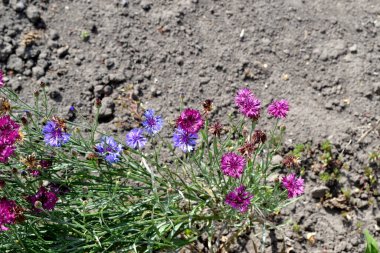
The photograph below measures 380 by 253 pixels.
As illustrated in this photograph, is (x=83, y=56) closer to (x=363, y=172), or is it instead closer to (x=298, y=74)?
(x=298, y=74)

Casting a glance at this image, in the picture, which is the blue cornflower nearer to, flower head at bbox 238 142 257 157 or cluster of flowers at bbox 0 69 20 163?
cluster of flowers at bbox 0 69 20 163

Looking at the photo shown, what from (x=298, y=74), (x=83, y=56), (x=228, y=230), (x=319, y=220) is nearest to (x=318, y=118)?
(x=298, y=74)

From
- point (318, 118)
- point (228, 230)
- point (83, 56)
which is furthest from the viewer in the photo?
point (83, 56)

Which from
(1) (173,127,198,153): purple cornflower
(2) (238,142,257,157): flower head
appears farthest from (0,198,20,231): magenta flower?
(2) (238,142,257,157): flower head

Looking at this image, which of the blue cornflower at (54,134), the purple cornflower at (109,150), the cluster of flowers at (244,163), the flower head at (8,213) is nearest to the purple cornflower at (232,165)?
the cluster of flowers at (244,163)

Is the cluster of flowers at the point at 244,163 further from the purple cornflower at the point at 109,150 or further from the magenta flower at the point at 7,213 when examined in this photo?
the magenta flower at the point at 7,213

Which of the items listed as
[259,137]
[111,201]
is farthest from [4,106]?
[259,137]

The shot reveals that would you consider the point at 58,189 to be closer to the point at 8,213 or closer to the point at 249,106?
the point at 8,213
